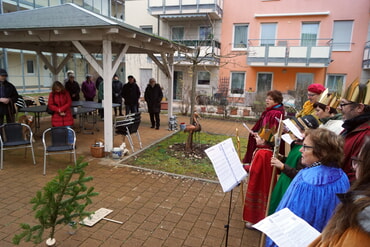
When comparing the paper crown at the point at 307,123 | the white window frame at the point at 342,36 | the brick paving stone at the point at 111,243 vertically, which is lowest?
the brick paving stone at the point at 111,243

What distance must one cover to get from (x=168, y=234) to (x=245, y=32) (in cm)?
1760

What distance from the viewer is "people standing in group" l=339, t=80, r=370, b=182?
7.03ft

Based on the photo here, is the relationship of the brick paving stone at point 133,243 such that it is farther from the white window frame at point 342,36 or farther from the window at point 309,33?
the white window frame at point 342,36

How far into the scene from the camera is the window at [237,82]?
18.7 m

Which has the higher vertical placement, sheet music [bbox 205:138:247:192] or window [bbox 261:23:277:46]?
window [bbox 261:23:277:46]

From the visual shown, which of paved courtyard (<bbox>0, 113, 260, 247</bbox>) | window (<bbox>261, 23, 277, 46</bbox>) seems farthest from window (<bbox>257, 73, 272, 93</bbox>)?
paved courtyard (<bbox>0, 113, 260, 247</bbox>)

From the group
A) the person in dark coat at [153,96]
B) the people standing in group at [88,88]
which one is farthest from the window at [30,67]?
the person in dark coat at [153,96]

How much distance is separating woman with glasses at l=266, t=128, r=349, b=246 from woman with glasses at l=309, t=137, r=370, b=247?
2.05 ft

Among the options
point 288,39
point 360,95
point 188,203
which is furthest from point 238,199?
point 288,39

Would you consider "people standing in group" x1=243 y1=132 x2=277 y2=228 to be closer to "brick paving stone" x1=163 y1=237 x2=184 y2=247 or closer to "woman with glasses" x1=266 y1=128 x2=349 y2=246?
"brick paving stone" x1=163 y1=237 x2=184 y2=247

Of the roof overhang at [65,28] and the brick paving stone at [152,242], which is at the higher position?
the roof overhang at [65,28]

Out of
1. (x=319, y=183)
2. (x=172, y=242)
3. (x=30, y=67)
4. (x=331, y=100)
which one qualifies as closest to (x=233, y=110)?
(x=331, y=100)

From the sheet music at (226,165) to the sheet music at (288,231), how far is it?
816 millimetres

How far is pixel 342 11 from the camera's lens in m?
15.8
